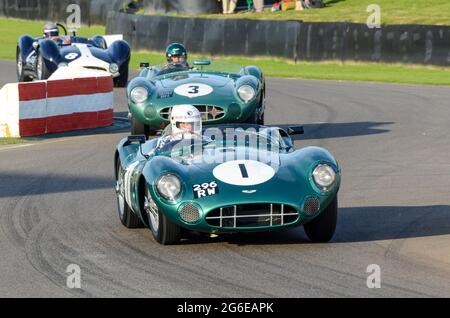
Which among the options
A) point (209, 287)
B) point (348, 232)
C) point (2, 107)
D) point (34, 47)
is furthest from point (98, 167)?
→ point (34, 47)

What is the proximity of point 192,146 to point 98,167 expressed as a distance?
4027 mm

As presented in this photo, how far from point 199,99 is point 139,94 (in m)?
0.78

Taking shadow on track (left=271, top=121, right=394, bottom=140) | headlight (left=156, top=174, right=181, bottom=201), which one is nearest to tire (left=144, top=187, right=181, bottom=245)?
headlight (left=156, top=174, right=181, bottom=201)

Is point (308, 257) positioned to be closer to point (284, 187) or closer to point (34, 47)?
point (284, 187)

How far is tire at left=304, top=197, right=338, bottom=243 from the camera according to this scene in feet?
28.0

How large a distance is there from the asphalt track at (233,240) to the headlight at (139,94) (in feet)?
2.59

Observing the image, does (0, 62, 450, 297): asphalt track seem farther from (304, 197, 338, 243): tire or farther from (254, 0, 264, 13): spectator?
(254, 0, 264, 13): spectator

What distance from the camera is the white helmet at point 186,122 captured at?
977 centimetres

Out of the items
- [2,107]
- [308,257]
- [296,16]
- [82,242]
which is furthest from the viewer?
[296,16]

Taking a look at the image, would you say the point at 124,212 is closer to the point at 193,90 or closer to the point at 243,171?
the point at 243,171

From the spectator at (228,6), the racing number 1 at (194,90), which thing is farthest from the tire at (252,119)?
the spectator at (228,6)

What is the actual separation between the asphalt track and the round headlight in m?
0.45

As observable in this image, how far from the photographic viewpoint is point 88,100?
686 inches

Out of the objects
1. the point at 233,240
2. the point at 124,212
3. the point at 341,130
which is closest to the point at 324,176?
the point at 233,240
